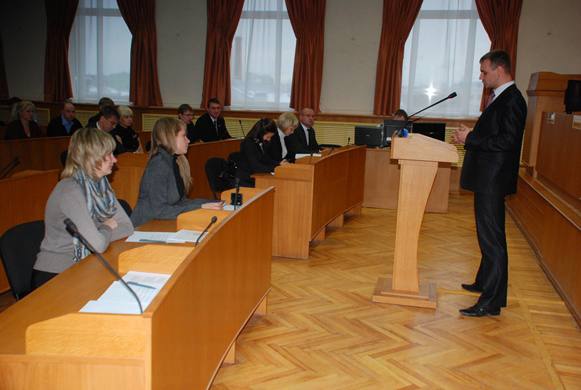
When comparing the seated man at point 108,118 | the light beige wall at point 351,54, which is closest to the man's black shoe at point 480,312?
the seated man at point 108,118

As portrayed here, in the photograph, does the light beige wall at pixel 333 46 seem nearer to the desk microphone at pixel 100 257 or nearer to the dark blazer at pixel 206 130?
the dark blazer at pixel 206 130

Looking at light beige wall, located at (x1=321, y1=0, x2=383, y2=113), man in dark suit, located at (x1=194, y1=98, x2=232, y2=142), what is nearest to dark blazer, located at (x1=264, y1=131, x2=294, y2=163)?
man in dark suit, located at (x1=194, y1=98, x2=232, y2=142)

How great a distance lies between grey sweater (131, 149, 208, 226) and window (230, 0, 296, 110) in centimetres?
673

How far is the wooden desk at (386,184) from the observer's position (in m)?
7.66

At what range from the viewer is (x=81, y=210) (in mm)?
2707

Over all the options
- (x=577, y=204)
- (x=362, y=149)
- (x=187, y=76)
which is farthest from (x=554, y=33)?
(x=187, y=76)

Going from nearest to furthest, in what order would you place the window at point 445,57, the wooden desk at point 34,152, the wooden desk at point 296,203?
the wooden desk at point 296,203 < the wooden desk at point 34,152 < the window at point 445,57

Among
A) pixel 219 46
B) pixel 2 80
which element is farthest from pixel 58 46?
pixel 219 46

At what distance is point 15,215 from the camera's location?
4203mm

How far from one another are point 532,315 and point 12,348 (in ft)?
11.5

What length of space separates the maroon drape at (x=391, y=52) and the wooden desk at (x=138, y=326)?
7131 mm

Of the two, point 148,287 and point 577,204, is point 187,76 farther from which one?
point 148,287

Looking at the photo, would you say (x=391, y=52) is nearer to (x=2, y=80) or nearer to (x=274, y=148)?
(x=274, y=148)

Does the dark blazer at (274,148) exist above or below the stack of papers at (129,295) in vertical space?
above
